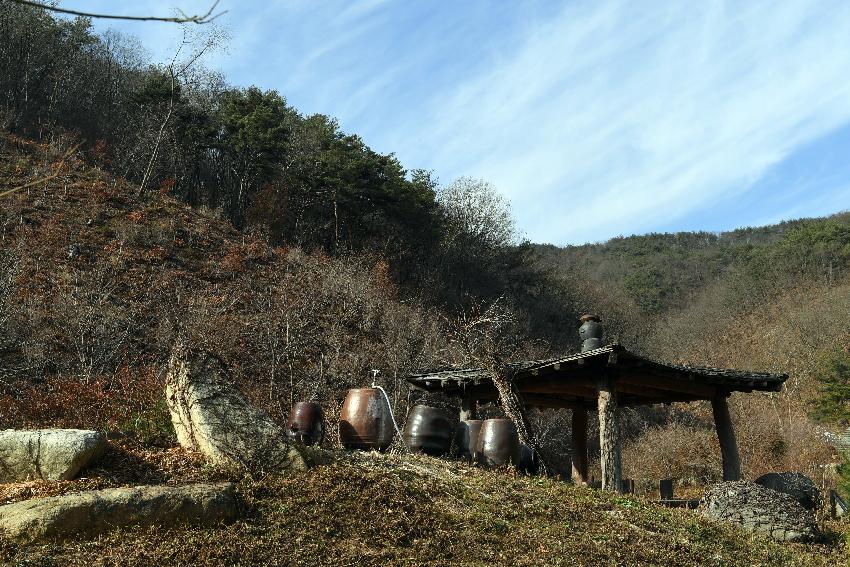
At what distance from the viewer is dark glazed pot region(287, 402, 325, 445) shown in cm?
885

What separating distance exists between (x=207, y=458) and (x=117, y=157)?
2702cm

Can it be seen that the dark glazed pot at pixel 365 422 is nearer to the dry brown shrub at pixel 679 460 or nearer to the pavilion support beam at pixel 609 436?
the pavilion support beam at pixel 609 436

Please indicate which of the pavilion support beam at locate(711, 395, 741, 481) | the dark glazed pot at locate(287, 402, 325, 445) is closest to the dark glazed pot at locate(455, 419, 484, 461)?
the dark glazed pot at locate(287, 402, 325, 445)

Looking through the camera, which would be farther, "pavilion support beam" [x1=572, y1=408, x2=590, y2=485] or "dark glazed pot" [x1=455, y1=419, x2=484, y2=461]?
"pavilion support beam" [x1=572, y1=408, x2=590, y2=485]

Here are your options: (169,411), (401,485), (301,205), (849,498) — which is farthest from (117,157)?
(849,498)

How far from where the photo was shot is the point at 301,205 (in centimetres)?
3206

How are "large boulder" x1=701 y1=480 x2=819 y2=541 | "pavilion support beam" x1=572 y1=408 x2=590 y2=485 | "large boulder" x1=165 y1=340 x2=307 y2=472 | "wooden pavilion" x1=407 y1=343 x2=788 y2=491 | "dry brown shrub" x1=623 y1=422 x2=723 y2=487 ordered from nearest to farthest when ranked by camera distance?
"large boulder" x1=165 y1=340 x2=307 y2=472, "large boulder" x1=701 y1=480 x2=819 y2=541, "wooden pavilion" x1=407 y1=343 x2=788 y2=491, "pavilion support beam" x1=572 y1=408 x2=590 y2=485, "dry brown shrub" x1=623 y1=422 x2=723 y2=487

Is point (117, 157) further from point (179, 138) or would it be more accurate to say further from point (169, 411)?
point (169, 411)

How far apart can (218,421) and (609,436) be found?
6.43m

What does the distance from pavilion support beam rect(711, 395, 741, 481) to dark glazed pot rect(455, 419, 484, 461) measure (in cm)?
491

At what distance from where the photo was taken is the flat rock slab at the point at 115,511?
5.36 metres

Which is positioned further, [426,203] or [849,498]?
[426,203]

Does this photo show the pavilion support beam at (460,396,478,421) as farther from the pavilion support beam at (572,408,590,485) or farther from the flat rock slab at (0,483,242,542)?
the flat rock slab at (0,483,242,542)

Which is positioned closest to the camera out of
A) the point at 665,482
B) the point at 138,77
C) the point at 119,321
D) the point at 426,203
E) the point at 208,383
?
the point at 208,383
